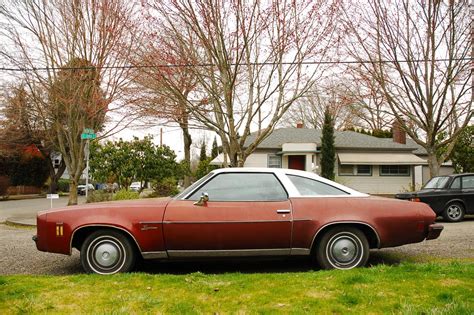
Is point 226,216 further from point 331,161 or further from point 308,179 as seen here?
point 331,161

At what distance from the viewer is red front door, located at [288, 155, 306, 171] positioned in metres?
27.2

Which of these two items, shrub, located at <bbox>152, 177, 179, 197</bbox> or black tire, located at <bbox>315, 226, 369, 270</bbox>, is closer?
black tire, located at <bbox>315, 226, 369, 270</bbox>

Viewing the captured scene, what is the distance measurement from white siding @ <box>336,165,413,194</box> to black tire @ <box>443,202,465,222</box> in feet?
48.3

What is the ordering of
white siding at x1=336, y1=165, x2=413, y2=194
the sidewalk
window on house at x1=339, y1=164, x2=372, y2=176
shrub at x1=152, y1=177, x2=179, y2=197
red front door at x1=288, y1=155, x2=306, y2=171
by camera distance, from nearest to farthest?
the sidewalk
shrub at x1=152, y1=177, x2=179, y2=197
white siding at x1=336, y1=165, x2=413, y2=194
window on house at x1=339, y1=164, x2=372, y2=176
red front door at x1=288, y1=155, x2=306, y2=171

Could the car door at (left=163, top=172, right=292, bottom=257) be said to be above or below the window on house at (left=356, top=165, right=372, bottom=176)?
below

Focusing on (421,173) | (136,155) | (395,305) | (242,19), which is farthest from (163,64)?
(421,173)

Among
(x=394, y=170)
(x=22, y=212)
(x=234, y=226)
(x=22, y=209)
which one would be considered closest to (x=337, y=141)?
(x=394, y=170)

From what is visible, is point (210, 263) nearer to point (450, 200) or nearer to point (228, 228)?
point (228, 228)

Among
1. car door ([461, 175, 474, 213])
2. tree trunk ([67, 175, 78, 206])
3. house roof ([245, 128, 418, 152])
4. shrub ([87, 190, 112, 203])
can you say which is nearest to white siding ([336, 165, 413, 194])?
house roof ([245, 128, 418, 152])

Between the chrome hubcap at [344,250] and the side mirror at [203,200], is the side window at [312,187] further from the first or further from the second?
the side mirror at [203,200]

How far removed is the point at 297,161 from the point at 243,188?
22.2 m

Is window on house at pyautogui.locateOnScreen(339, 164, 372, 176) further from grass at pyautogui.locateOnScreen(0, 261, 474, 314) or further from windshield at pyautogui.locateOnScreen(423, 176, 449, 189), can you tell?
grass at pyautogui.locateOnScreen(0, 261, 474, 314)

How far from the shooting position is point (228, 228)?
5148 mm

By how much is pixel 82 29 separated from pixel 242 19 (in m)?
7.64
